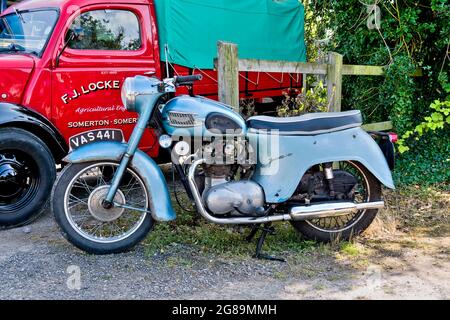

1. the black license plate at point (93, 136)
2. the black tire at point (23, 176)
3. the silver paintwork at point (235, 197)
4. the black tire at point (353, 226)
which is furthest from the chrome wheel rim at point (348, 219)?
the black tire at point (23, 176)

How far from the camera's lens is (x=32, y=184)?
4348mm

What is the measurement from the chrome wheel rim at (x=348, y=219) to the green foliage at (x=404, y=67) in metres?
1.68

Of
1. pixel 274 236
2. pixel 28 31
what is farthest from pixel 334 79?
pixel 28 31

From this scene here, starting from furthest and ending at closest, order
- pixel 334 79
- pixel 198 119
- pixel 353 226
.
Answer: pixel 334 79 → pixel 353 226 → pixel 198 119

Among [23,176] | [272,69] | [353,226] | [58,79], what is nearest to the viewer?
[353,226]

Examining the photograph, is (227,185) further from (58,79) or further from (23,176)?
(58,79)

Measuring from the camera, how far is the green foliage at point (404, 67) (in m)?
5.36

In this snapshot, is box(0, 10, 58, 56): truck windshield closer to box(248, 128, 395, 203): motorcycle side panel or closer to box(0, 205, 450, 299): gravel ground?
box(0, 205, 450, 299): gravel ground

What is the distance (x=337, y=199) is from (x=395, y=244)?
0.66 metres

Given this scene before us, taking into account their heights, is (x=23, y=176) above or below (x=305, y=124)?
below

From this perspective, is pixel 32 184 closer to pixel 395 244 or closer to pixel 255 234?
pixel 255 234

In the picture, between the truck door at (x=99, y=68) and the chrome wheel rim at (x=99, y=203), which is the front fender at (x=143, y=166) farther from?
the truck door at (x=99, y=68)

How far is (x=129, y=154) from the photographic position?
11.3ft

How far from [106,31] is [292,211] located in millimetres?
2837
